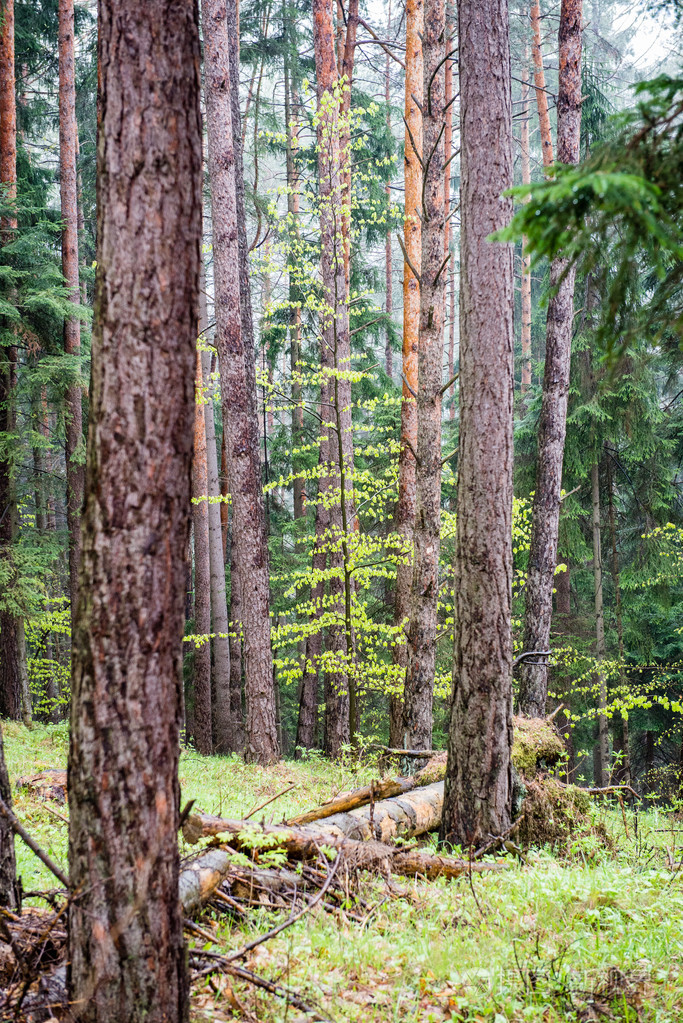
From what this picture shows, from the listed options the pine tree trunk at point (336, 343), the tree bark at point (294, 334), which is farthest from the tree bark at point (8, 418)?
the tree bark at point (294, 334)

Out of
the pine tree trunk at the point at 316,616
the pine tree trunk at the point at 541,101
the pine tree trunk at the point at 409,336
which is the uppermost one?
the pine tree trunk at the point at 541,101

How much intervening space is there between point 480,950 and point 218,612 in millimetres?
12203

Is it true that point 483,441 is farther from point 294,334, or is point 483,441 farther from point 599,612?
point 294,334

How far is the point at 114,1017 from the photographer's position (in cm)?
251

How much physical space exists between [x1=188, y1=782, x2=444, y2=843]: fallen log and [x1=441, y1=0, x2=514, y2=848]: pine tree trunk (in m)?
0.40

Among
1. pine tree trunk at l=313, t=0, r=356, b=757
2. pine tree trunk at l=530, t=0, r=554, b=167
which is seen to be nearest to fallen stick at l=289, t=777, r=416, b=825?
pine tree trunk at l=313, t=0, r=356, b=757

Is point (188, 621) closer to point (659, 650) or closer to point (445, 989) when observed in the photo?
point (659, 650)

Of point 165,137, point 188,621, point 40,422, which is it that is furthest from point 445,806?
point 188,621

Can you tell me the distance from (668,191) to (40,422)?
44.0 ft

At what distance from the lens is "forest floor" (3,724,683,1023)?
320 cm

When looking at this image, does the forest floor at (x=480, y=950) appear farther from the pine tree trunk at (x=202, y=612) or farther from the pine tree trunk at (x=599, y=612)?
the pine tree trunk at (x=202, y=612)

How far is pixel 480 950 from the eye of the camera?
12.2 ft

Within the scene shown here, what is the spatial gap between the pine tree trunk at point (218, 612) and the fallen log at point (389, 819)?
853cm

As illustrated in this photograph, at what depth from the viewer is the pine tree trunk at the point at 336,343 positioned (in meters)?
11.5
